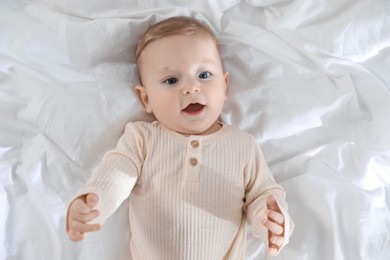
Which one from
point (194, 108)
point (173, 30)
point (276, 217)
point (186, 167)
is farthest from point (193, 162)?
point (173, 30)

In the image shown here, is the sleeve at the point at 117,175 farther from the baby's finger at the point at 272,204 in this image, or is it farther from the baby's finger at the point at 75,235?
the baby's finger at the point at 272,204

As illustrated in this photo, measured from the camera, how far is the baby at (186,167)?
130cm

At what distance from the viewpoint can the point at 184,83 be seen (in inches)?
53.2

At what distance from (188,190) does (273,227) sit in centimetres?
24

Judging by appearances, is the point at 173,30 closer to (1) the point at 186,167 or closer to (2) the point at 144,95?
Result: (2) the point at 144,95

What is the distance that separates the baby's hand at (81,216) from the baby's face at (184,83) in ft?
1.06

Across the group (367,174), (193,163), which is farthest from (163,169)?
(367,174)

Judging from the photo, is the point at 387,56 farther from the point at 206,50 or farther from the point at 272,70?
the point at 206,50

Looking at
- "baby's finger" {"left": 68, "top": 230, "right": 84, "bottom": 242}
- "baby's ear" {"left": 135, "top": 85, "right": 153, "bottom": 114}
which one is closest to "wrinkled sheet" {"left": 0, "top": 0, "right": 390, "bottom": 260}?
"baby's ear" {"left": 135, "top": 85, "right": 153, "bottom": 114}

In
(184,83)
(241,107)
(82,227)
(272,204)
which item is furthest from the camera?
(241,107)

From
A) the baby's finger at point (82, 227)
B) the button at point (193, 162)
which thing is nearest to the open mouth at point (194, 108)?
the button at point (193, 162)

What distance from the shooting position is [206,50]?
4.56 feet

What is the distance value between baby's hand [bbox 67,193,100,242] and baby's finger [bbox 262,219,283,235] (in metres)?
0.38

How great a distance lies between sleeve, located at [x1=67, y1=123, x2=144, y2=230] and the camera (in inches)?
47.6
